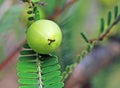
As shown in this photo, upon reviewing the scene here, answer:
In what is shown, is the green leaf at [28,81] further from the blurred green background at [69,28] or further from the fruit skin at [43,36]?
the blurred green background at [69,28]

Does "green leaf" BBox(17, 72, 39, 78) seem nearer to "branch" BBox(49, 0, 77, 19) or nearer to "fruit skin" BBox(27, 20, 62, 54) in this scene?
"fruit skin" BBox(27, 20, 62, 54)

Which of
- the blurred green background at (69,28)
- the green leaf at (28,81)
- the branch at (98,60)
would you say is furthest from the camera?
the branch at (98,60)

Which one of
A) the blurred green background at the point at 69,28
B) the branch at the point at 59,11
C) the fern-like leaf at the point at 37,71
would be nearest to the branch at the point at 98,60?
the blurred green background at the point at 69,28

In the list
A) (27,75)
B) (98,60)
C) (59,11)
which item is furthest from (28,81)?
(98,60)

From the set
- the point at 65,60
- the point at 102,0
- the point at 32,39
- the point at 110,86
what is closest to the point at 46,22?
the point at 32,39

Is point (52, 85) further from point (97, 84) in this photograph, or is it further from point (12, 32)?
point (97, 84)

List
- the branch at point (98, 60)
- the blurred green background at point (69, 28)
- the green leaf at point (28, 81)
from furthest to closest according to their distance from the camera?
the branch at point (98, 60) < the blurred green background at point (69, 28) < the green leaf at point (28, 81)

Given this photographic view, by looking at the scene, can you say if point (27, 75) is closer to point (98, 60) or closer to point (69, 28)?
point (69, 28)
